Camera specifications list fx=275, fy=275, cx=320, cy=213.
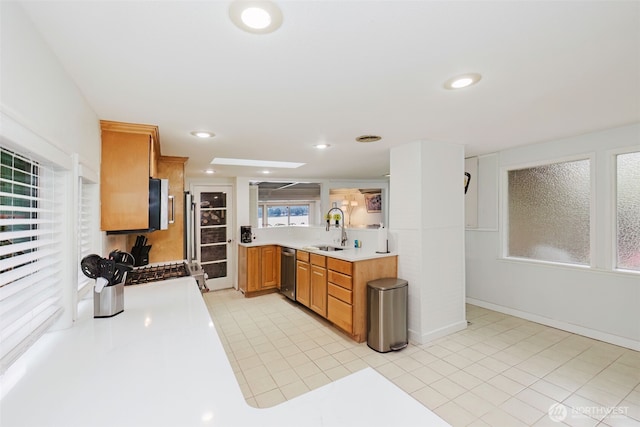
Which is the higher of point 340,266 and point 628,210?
point 628,210

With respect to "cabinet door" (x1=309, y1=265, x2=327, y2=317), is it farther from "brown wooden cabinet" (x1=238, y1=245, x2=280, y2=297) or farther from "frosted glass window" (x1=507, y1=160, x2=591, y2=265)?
"frosted glass window" (x1=507, y1=160, x2=591, y2=265)

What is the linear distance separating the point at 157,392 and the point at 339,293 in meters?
2.52

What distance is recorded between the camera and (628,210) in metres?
2.79

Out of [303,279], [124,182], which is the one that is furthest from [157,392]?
[303,279]

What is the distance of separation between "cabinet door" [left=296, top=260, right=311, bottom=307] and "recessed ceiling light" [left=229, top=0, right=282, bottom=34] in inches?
129

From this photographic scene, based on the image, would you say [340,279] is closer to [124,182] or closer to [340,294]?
[340,294]

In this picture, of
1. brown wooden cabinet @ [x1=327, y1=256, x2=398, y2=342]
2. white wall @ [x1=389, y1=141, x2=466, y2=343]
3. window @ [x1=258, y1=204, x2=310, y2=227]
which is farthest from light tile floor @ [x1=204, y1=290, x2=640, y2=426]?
window @ [x1=258, y1=204, x2=310, y2=227]

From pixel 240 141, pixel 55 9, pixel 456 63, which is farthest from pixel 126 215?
pixel 456 63

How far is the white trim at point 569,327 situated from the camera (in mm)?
2809

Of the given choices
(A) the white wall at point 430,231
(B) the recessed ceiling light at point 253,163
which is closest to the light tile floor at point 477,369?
(A) the white wall at point 430,231

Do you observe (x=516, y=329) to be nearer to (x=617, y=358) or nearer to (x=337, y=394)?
(x=617, y=358)

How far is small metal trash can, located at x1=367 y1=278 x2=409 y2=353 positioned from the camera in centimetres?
287

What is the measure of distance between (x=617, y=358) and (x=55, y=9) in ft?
15.2

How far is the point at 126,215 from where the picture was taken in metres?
2.19
